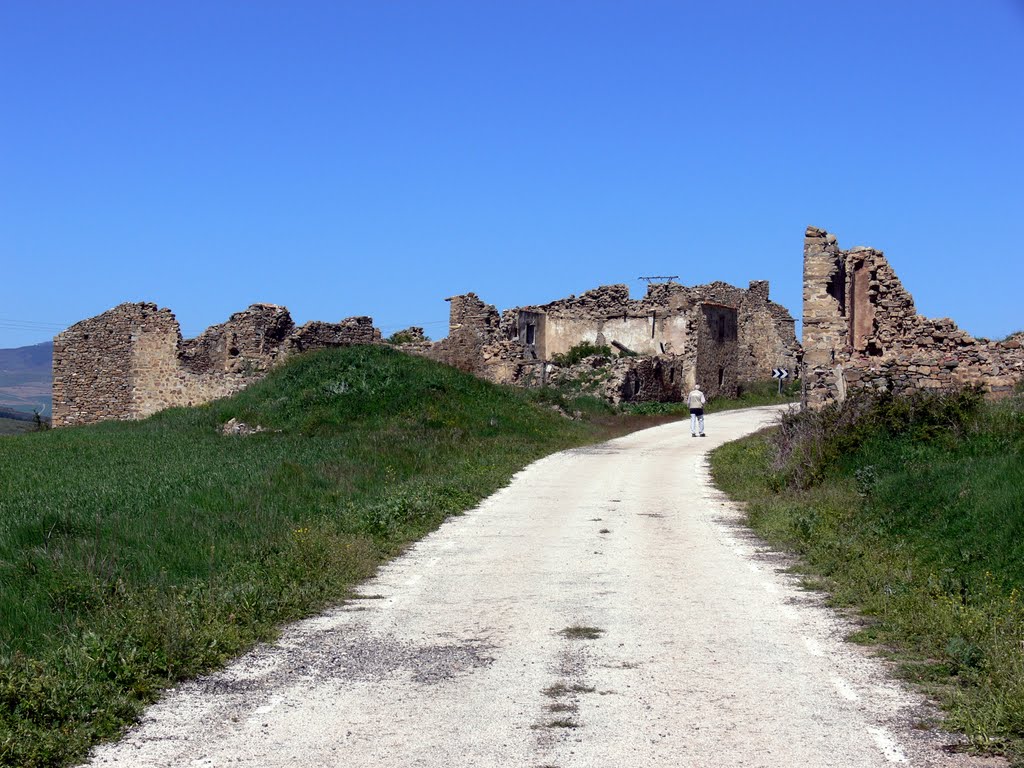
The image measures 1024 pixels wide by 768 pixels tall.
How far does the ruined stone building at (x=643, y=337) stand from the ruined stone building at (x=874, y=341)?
54.5 ft

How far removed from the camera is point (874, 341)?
22.6 meters

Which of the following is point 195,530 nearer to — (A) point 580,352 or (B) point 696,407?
(B) point 696,407

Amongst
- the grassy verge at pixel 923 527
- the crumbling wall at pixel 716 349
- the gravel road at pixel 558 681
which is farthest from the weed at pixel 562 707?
the crumbling wall at pixel 716 349

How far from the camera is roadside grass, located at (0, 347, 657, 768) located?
7.47 metres

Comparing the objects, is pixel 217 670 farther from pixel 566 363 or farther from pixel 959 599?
pixel 566 363

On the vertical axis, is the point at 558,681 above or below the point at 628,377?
below

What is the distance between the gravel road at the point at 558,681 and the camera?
6379 millimetres

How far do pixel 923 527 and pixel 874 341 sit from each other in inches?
401

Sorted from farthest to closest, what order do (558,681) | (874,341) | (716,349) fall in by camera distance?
1. (716,349)
2. (874,341)
3. (558,681)

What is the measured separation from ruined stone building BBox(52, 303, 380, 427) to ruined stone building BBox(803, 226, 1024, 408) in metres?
21.3

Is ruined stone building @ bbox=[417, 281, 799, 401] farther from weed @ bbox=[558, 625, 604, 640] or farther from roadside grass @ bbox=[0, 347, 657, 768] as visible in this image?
weed @ bbox=[558, 625, 604, 640]

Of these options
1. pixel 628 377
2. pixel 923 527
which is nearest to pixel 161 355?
pixel 628 377

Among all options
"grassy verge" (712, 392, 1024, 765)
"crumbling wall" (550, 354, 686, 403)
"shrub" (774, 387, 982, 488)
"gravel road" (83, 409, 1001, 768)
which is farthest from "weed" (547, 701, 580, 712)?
"crumbling wall" (550, 354, 686, 403)

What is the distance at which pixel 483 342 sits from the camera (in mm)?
44750
